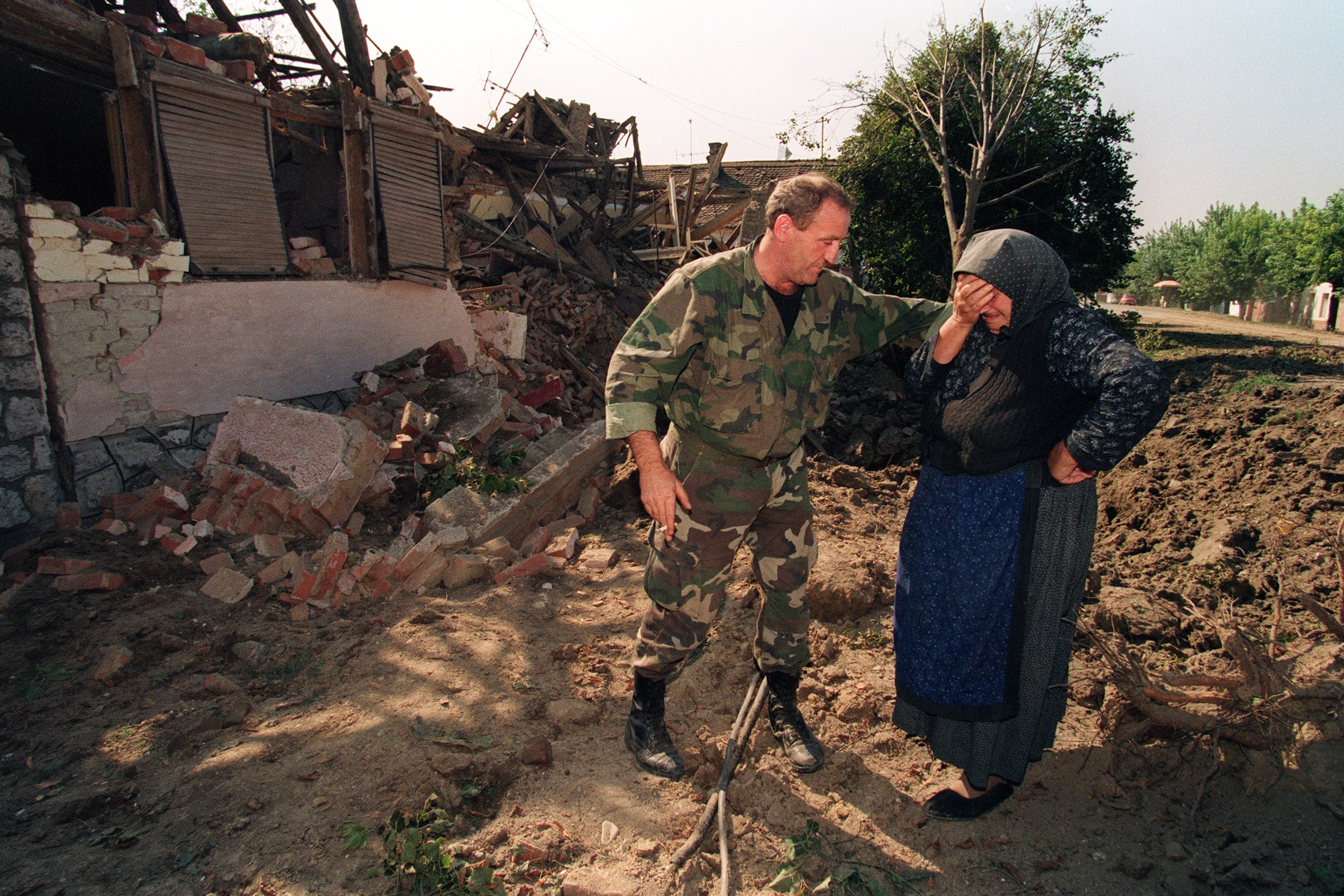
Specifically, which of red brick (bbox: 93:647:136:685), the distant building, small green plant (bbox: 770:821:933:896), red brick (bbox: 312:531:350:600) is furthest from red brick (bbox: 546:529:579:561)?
the distant building

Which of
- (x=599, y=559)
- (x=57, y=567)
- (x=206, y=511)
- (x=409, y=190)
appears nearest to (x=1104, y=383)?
(x=599, y=559)

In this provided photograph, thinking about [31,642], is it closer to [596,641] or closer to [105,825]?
[105,825]

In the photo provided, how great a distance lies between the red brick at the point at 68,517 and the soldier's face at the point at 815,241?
495 cm

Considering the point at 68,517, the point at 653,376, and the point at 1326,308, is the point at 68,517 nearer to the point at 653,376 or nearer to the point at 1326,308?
the point at 653,376

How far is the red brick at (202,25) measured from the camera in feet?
20.1

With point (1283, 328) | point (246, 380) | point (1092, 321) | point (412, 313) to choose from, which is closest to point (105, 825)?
point (1092, 321)

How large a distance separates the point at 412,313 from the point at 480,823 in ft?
20.0

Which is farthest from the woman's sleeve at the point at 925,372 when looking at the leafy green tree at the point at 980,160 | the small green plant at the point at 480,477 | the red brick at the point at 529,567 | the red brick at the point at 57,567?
the leafy green tree at the point at 980,160

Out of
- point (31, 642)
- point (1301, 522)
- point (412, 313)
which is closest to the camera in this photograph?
point (31, 642)

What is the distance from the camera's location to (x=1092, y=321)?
2.15 meters

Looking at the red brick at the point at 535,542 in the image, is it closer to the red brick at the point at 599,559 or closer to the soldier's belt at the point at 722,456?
the red brick at the point at 599,559

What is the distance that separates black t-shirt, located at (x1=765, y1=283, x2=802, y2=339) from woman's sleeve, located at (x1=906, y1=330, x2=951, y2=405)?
43cm

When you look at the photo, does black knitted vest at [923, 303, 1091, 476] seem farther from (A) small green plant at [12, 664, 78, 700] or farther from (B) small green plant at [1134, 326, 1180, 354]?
(B) small green plant at [1134, 326, 1180, 354]

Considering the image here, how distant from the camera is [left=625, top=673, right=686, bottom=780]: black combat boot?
107 inches
